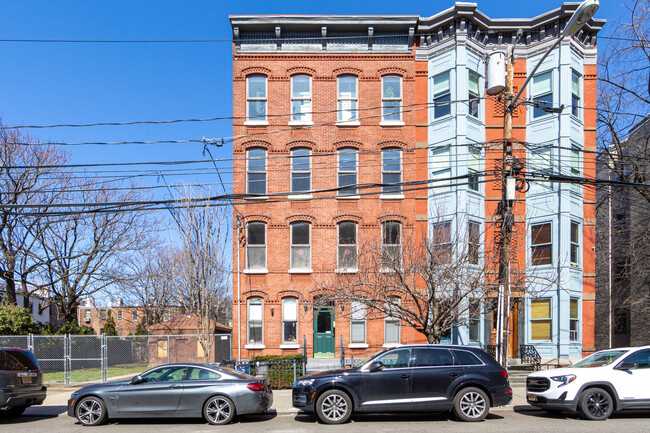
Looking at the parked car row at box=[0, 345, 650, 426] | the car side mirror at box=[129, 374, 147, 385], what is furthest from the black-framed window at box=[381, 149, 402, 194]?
the car side mirror at box=[129, 374, 147, 385]

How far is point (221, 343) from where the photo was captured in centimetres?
2314

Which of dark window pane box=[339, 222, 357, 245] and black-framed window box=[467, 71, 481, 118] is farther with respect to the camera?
dark window pane box=[339, 222, 357, 245]

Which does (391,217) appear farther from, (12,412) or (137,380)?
(12,412)

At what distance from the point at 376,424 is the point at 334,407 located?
0.90 metres

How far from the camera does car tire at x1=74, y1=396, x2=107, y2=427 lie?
10578 millimetres

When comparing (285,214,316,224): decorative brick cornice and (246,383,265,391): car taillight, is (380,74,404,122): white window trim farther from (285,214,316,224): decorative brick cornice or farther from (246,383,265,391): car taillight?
(246,383,265,391): car taillight

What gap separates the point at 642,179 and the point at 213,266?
737 inches

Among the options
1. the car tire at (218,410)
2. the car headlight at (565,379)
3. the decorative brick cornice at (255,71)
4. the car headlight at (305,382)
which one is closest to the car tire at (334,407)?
the car headlight at (305,382)

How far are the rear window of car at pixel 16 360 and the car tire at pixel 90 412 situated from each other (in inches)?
78.1

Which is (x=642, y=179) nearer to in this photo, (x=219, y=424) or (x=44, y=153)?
(x=219, y=424)

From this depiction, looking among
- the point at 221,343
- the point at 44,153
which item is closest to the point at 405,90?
the point at 221,343

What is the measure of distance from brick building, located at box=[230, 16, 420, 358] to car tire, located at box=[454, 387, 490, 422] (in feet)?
32.7

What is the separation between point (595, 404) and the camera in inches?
416

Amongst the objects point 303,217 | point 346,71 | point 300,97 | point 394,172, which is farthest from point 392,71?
point 303,217
